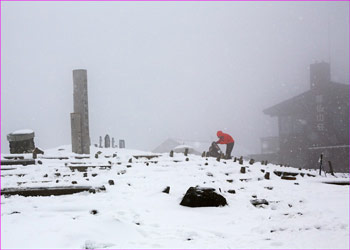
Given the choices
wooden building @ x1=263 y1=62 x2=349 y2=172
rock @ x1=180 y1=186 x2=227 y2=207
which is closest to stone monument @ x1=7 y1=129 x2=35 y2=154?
rock @ x1=180 y1=186 x2=227 y2=207

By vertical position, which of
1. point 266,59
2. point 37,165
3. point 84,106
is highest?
point 266,59

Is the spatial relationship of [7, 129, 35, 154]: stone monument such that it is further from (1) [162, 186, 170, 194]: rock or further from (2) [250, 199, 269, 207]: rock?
(2) [250, 199, 269, 207]: rock

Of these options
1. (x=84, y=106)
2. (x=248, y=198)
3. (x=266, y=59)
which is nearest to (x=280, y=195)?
(x=248, y=198)

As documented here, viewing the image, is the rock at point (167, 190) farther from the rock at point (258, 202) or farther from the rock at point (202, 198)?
the rock at point (258, 202)

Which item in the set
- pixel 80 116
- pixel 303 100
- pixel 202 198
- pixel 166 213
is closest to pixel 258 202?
pixel 202 198

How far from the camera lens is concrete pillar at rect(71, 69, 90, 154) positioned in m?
10.4

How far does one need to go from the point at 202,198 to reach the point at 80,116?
19.8 ft

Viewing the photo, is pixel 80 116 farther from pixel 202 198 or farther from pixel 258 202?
pixel 258 202

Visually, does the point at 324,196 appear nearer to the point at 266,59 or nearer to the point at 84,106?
the point at 84,106

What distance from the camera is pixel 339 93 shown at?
28.6 meters

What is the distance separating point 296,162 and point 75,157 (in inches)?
910

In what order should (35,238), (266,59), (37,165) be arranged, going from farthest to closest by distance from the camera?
(266,59) → (37,165) → (35,238)

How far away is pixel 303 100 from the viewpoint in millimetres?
29828

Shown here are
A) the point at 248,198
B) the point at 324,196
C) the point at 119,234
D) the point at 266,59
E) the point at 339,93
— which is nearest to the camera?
the point at 119,234
